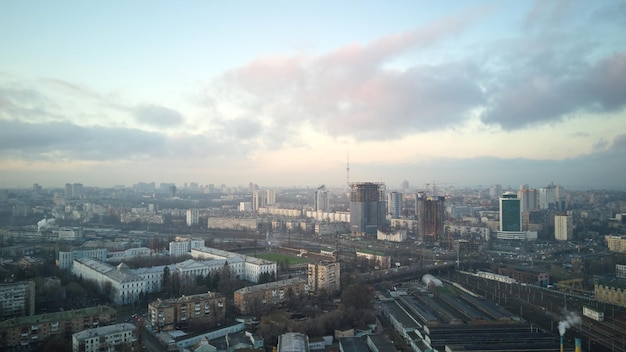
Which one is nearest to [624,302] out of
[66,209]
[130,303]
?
[130,303]

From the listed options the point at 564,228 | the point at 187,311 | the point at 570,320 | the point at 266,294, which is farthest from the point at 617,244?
the point at 187,311

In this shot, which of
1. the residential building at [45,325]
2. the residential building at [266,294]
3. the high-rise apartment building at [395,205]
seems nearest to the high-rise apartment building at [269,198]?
the high-rise apartment building at [395,205]

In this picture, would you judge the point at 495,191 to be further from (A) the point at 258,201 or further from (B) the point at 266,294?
(B) the point at 266,294

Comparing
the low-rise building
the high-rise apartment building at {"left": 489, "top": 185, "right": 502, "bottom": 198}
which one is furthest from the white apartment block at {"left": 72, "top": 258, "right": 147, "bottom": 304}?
the high-rise apartment building at {"left": 489, "top": 185, "right": 502, "bottom": 198}

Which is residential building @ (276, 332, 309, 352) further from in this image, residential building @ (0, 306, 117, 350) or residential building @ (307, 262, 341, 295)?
residential building @ (307, 262, 341, 295)

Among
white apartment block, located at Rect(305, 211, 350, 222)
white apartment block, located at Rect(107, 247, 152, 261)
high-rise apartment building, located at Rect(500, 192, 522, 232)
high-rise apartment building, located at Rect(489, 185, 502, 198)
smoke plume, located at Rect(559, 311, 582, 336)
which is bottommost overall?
smoke plume, located at Rect(559, 311, 582, 336)

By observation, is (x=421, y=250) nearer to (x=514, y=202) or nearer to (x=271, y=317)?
(x=514, y=202)
